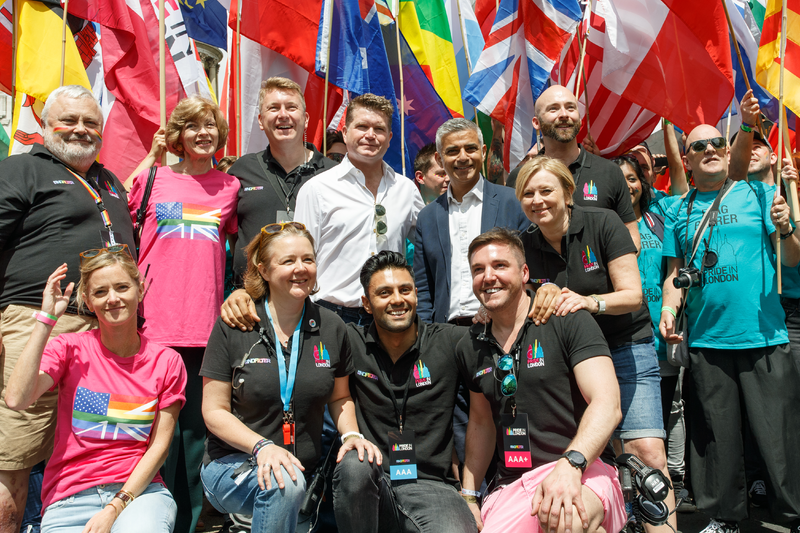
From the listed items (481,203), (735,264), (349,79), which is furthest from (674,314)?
(349,79)

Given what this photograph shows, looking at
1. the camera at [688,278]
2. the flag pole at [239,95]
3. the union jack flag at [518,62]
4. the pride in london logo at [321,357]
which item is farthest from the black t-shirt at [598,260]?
the flag pole at [239,95]

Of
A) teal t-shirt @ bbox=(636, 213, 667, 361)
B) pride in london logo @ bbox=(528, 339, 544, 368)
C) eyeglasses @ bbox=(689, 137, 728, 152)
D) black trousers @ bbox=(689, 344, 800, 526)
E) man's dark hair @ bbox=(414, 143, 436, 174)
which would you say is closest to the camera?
pride in london logo @ bbox=(528, 339, 544, 368)

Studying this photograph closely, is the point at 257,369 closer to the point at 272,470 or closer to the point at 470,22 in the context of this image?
the point at 272,470

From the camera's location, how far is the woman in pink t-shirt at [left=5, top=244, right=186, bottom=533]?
322cm

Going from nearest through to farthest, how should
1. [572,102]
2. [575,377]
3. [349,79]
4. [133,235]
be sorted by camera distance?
1. [575,377]
2. [133,235]
3. [572,102]
4. [349,79]

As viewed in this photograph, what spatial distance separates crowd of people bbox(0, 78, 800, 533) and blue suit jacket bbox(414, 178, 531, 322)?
17mm

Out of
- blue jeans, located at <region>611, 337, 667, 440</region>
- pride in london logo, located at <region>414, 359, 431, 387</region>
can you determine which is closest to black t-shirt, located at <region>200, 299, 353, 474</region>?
pride in london logo, located at <region>414, 359, 431, 387</region>

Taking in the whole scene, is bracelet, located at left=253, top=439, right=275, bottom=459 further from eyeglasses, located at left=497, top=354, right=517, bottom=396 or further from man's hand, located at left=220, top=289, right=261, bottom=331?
eyeglasses, located at left=497, top=354, right=517, bottom=396

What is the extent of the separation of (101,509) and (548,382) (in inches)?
91.1

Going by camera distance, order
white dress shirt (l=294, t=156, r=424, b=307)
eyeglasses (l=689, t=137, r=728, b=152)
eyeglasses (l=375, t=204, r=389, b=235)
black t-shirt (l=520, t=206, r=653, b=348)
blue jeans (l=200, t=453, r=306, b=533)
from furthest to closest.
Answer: eyeglasses (l=689, t=137, r=728, b=152) → eyeglasses (l=375, t=204, r=389, b=235) → white dress shirt (l=294, t=156, r=424, b=307) → black t-shirt (l=520, t=206, r=653, b=348) → blue jeans (l=200, t=453, r=306, b=533)

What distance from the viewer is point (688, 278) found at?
459 cm

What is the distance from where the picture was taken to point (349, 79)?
698 centimetres

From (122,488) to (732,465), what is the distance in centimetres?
380

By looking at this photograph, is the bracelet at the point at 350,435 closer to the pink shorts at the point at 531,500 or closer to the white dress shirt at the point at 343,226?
the pink shorts at the point at 531,500
